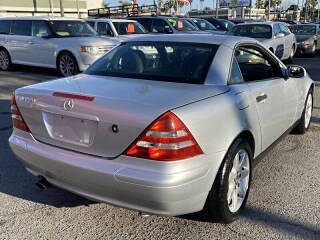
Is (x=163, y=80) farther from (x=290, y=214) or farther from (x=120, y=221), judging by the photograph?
(x=290, y=214)

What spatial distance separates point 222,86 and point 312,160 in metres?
2.07

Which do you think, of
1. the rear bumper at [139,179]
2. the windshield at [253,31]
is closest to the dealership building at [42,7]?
the windshield at [253,31]

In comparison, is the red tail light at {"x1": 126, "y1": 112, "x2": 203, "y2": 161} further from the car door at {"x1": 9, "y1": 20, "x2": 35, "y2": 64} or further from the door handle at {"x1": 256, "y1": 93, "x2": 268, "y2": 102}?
the car door at {"x1": 9, "y1": 20, "x2": 35, "y2": 64}

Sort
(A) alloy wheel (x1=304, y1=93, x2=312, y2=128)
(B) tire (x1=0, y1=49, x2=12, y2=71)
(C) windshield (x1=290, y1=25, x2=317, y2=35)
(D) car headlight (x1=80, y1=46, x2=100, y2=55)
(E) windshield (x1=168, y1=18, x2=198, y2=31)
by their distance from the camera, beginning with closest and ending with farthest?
(A) alloy wheel (x1=304, y1=93, x2=312, y2=128)
(D) car headlight (x1=80, y1=46, x2=100, y2=55)
(B) tire (x1=0, y1=49, x2=12, y2=71)
(E) windshield (x1=168, y1=18, x2=198, y2=31)
(C) windshield (x1=290, y1=25, x2=317, y2=35)

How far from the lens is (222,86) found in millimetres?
3576

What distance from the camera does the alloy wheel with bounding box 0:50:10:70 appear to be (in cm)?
1287

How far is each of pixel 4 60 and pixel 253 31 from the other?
8088 millimetres

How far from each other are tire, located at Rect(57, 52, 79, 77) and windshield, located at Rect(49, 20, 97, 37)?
0.74 metres

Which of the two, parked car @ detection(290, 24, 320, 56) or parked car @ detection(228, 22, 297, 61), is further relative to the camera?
parked car @ detection(290, 24, 320, 56)

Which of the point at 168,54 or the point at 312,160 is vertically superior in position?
the point at 168,54

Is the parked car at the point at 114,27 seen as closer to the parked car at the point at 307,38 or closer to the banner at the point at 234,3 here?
the parked car at the point at 307,38

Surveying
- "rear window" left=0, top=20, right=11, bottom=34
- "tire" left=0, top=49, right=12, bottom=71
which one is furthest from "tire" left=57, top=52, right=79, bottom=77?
"rear window" left=0, top=20, right=11, bottom=34

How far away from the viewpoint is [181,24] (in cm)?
1772

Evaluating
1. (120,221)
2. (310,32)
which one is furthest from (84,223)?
(310,32)
